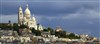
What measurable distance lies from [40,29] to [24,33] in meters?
7.34

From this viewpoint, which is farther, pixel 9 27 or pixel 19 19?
pixel 19 19

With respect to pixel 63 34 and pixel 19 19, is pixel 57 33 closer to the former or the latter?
pixel 63 34

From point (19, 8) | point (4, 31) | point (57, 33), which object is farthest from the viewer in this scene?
point (19, 8)

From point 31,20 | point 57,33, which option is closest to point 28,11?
point 31,20

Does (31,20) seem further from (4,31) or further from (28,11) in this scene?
(4,31)

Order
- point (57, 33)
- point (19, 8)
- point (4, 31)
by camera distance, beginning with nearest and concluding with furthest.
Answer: point (4, 31) < point (57, 33) < point (19, 8)

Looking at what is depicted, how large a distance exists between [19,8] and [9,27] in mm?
16340

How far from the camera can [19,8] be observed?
122375 mm

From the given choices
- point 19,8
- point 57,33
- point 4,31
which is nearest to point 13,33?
point 4,31

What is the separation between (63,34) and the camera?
11069 centimetres

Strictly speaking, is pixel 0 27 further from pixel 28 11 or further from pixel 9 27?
pixel 28 11

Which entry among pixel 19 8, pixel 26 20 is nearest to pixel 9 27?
pixel 26 20

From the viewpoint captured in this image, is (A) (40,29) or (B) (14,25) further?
(A) (40,29)

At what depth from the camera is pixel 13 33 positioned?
102 meters
